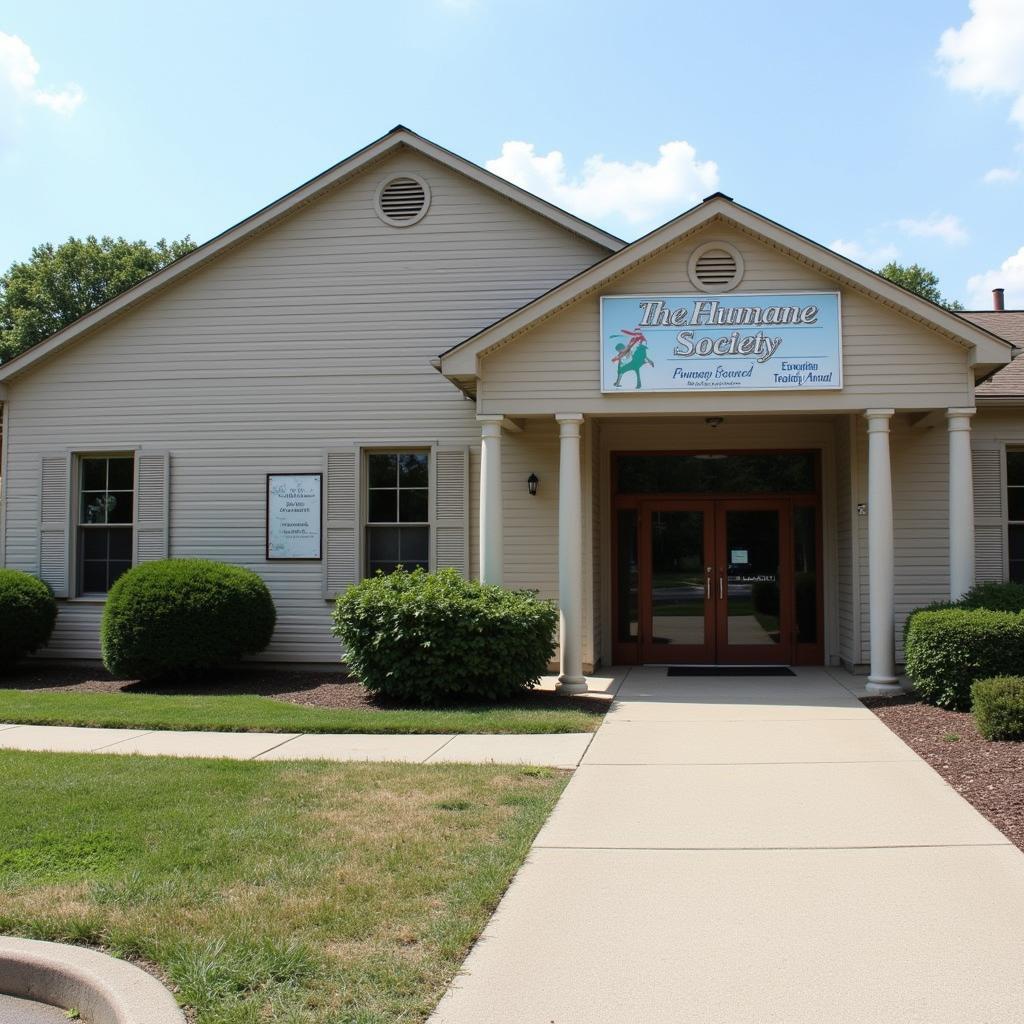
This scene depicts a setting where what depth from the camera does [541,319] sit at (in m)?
11.3

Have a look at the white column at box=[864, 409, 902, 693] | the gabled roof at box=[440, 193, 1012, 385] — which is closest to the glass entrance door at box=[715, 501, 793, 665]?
the white column at box=[864, 409, 902, 693]

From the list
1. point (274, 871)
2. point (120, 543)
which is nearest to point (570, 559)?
point (274, 871)

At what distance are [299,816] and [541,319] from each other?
6.70 m

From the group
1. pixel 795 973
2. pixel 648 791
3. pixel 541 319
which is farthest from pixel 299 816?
pixel 541 319

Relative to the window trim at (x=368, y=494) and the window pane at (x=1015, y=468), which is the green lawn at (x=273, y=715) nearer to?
the window trim at (x=368, y=494)

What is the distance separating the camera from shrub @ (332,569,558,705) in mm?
10414

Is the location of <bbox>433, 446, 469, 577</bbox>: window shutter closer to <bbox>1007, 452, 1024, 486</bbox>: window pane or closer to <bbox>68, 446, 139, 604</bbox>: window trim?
Result: <bbox>68, 446, 139, 604</bbox>: window trim

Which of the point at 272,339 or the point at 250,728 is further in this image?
the point at 272,339

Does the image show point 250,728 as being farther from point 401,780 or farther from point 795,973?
point 795,973

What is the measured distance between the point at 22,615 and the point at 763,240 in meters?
10.5

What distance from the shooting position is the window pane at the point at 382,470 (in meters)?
13.9

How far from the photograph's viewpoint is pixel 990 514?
1305 cm

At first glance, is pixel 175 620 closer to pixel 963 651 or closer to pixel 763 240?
pixel 763 240

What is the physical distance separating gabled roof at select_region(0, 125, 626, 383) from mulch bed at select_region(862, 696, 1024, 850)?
6.96m
